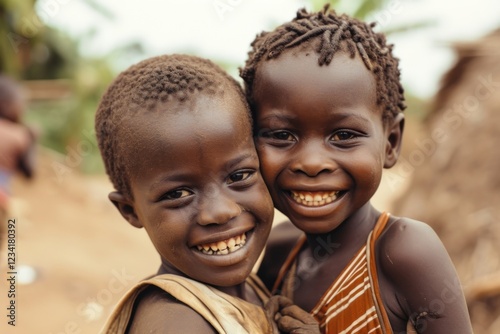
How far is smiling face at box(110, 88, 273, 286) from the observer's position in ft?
5.86

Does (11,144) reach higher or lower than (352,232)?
lower

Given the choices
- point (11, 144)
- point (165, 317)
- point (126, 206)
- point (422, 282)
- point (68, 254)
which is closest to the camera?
point (165, 317)

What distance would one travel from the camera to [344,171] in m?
1.93

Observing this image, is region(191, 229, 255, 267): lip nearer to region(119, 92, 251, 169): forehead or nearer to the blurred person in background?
region(119, 92, 251, 169): forehead

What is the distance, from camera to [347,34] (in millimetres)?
1969

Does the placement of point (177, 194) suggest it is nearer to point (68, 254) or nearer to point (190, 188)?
point (190, 188)

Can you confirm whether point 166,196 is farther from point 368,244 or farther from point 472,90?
point 472,90

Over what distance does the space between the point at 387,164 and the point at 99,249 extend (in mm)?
8792

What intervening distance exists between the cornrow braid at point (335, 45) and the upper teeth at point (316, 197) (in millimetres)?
347

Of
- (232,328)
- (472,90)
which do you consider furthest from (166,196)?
(472,90)

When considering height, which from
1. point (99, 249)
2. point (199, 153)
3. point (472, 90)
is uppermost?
point (199, 153)

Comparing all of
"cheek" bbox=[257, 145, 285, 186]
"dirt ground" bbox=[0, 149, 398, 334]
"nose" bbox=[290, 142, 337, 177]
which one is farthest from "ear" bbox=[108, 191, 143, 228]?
"dirt ground" bbox=[0, 149, 398, 334]

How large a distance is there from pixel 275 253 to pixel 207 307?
751 millimetres

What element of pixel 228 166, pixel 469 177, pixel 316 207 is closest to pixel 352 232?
pixel 316 207
